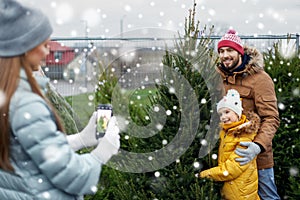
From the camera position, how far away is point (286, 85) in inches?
219

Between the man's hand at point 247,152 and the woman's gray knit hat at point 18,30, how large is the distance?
2008mm

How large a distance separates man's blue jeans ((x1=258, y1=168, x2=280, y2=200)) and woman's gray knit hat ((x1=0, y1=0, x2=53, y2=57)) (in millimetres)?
2575

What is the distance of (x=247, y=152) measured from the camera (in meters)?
4.02

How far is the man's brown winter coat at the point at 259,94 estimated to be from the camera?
4.30m

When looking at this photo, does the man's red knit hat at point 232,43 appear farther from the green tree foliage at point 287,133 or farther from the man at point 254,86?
the green tree foliage at point 287,133

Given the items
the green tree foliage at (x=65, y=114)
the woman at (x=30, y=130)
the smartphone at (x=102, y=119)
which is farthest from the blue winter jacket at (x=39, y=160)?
the green tree foliage at (x=65, y=114)

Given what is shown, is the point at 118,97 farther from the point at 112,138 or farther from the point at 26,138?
the point at 26,138

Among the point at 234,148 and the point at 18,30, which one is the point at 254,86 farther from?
the point at 18,30

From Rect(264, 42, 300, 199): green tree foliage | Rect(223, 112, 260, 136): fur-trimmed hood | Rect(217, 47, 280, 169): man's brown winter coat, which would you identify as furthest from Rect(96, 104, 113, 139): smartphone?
Rect(264, 42, 300, 199): green tree foliage

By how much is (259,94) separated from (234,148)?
22.1 inches

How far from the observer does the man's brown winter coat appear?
430 centimetres

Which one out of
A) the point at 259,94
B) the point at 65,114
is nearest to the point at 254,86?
the point at 259,94

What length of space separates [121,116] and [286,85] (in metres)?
1.89

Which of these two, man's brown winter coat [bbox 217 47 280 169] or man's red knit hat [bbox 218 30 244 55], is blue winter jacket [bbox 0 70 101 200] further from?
man's red knit hat [bbox 218 30 244 55]
